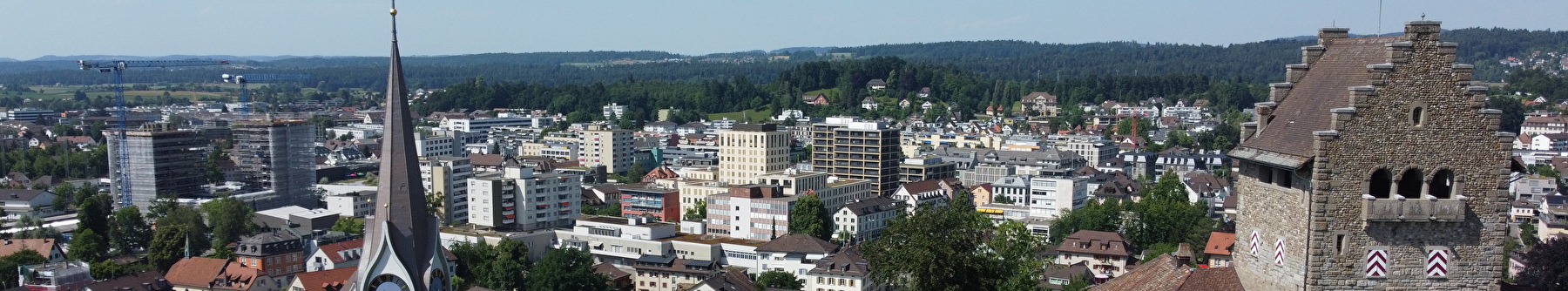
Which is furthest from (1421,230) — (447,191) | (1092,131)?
(1092,131)

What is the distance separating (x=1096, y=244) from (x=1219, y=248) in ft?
19.9

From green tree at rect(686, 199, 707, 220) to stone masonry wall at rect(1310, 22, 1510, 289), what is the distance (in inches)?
2240

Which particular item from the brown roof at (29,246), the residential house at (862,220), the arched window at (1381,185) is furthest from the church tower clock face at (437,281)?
the residential house at (862,220)

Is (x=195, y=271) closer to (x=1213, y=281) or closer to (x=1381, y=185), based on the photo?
(x=1213, y=281)

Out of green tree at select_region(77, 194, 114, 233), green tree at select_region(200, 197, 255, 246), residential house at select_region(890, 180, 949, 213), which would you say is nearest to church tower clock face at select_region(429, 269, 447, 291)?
green tree at select_region(200, 197, 255, 246)

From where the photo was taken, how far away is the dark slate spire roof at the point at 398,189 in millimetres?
14938

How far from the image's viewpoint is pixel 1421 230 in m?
13.1

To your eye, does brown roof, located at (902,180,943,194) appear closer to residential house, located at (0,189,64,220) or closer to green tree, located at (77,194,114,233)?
green tree, located at (77,194,114,233)

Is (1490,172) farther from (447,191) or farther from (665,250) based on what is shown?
(447,191)

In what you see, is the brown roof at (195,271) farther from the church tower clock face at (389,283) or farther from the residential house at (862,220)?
the church tower clock face at (389,283)

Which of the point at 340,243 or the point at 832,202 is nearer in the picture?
the point at 340,243

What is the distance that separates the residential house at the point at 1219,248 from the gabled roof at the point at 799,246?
14.7m

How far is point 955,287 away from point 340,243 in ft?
131

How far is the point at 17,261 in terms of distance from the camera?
50.3 m
